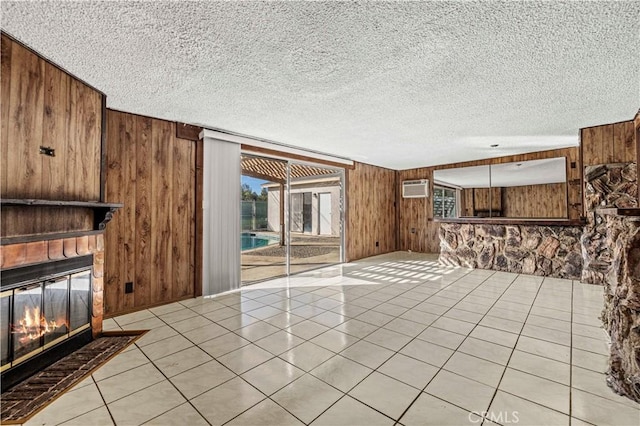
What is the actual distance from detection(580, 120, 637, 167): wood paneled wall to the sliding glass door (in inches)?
168

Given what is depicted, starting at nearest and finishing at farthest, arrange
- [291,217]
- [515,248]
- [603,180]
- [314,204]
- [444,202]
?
[603,180] → [515,248] → [444,202] → [291,217] → [314,204]

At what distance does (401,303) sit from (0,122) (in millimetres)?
4032

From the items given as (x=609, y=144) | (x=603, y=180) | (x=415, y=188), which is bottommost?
(x=603, y=180)

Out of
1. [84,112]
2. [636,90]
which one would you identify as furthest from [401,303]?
[84,112]

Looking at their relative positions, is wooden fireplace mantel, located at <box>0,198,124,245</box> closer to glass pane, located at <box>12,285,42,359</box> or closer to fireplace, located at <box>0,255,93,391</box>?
fireplace, located at <box>0,255,93,391</box>

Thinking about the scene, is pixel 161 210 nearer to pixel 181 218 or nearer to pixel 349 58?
pixel 181 218

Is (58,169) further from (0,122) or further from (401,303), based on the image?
(401,303)

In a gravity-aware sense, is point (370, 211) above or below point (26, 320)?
above

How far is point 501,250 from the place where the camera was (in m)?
5.22

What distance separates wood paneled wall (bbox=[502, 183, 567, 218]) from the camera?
17.1 feet

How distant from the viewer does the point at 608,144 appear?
159 inches

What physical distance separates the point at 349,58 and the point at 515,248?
16.1 feet

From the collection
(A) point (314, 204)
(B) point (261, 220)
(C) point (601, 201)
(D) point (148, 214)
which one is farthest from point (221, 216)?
(A) point (314, 204)

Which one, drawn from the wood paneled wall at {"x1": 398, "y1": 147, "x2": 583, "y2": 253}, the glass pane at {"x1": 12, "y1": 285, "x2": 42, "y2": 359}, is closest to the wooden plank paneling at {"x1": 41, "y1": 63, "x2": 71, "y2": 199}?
the glass pane at {"x1": 12, "y1": 285, "x2": 42, "y2": 359}
